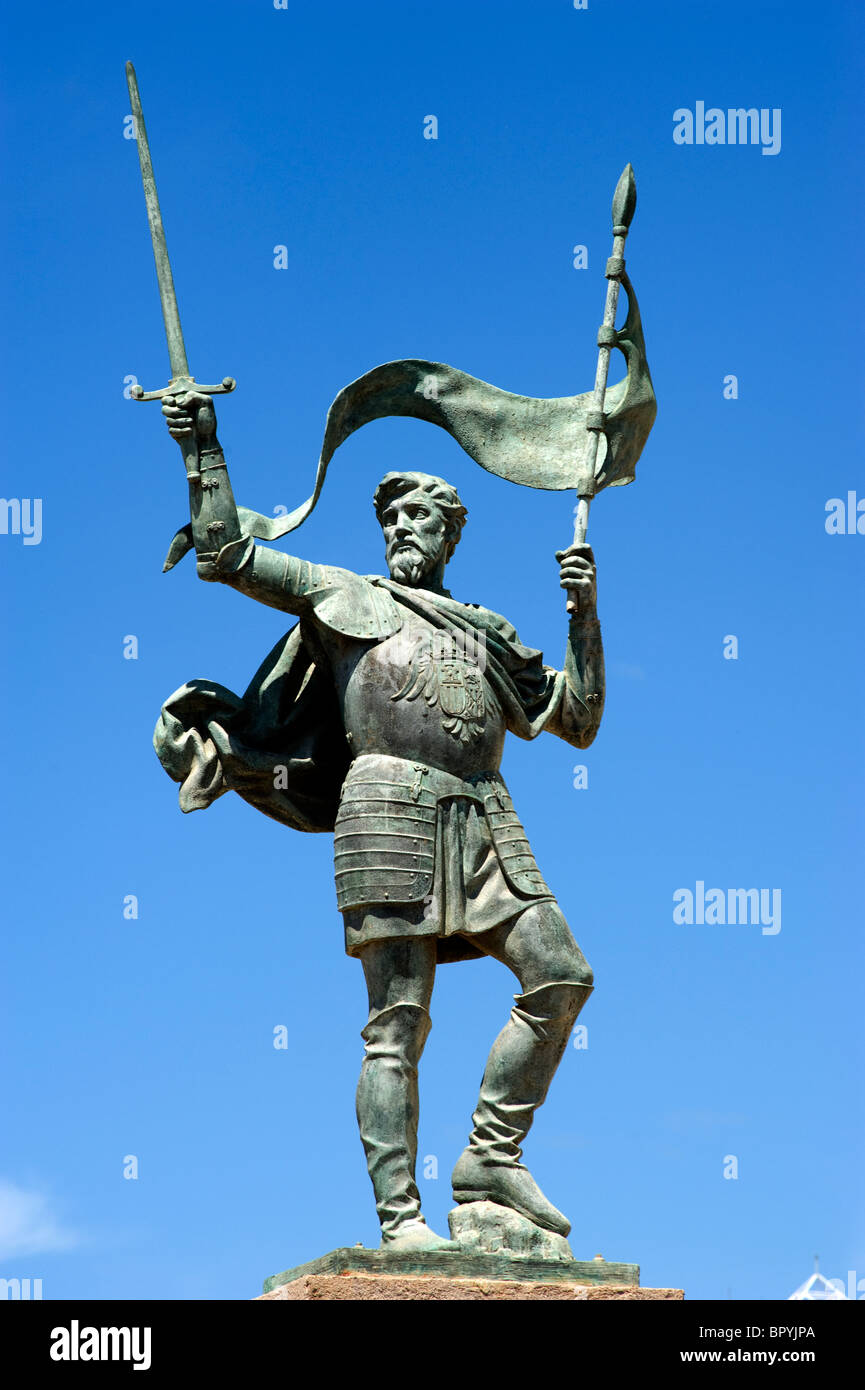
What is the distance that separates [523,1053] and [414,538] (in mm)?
2656

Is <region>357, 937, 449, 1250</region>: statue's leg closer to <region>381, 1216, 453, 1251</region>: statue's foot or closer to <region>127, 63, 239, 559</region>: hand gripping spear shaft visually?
<region>381, 1216, 453, 1251</region>: statue's foot

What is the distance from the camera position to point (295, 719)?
11188mm

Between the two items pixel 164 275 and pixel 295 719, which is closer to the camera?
pixel 164 275

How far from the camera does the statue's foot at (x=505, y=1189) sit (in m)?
10.1

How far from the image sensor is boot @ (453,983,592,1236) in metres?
10.2

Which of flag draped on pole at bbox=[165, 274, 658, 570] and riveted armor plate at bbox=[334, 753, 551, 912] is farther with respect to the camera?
flag draped on pole at bbox=[165, 274, 658, 570]

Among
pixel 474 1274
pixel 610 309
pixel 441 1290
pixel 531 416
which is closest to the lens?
pixel 441 1290

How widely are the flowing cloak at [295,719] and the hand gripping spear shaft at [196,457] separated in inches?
26.6

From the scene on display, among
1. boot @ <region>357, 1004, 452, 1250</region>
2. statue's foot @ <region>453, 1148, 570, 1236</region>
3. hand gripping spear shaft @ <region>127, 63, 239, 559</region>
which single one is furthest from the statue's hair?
statue's foot @ <region>453, 1148, 570, 1236</region>

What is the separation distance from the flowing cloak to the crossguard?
1074 millimetres

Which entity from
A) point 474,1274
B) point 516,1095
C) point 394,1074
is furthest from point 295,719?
point 474,1274

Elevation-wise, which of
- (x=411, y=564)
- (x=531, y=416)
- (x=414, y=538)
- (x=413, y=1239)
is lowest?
(x=413, y=1239)

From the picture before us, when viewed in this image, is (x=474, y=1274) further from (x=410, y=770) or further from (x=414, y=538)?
(x=414, y=538)
